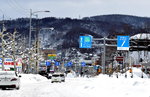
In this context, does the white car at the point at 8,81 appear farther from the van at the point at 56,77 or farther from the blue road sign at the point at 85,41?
the blue road sign at the point at 85,41

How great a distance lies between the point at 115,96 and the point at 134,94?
4.43 feet

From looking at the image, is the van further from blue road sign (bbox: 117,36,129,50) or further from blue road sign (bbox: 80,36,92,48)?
blue road sign (bbox: 117,36,129,50)

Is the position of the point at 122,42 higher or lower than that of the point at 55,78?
higher

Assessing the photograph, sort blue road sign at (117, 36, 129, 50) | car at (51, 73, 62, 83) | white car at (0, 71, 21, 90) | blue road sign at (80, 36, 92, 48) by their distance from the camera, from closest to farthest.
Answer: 1. white car at (0, 71, 21, 90)
2. car at (51, 73, 62, 83)
3. blue road sign at (117, 36, 129, 50)
4. blue road sign at (80, 36, 92, 48)

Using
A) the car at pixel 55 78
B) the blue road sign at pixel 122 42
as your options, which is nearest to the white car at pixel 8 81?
the car at pixel 55 78

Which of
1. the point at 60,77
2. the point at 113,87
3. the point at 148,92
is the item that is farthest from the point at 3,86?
the point at 60,77

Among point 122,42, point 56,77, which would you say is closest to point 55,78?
point 56,77

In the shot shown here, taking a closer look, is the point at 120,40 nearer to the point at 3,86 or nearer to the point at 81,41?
the point at 81,41

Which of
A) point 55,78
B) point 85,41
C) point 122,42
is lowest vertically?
point 55,78

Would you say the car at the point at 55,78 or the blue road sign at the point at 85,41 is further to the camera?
the blue road sign at the point at 85,41

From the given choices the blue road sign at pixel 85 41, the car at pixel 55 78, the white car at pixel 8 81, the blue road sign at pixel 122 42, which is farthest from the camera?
the blue road sign at pixel 85 41

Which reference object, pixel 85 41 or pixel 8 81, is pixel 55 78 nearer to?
pixel 85 41

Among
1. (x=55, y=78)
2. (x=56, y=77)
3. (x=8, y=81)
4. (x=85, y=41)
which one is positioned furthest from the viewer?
(x=85, y=41)

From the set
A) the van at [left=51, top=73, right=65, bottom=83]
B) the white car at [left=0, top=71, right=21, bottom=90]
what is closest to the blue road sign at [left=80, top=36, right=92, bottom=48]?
the van at [left=51, top=73, right=65, bottom=83]
